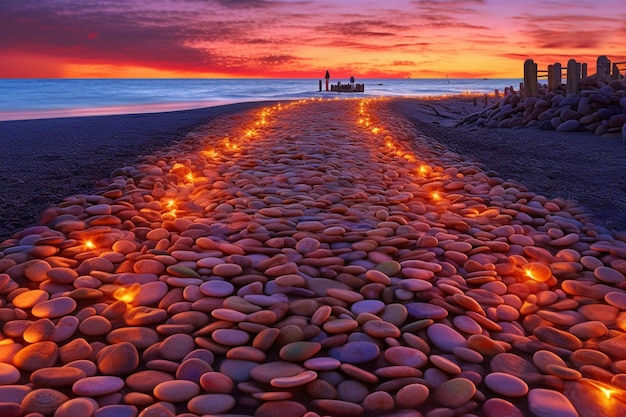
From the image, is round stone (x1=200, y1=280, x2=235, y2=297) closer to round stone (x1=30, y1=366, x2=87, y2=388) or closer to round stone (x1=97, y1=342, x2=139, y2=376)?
round stone (x1=97, y1=342, x2=139, y2=376)

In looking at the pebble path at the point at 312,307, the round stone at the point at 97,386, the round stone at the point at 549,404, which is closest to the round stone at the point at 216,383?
the pebble path at the point at 312,307

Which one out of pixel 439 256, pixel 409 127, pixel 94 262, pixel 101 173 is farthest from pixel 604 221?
pixel 409 127

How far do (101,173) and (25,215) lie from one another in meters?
1.39

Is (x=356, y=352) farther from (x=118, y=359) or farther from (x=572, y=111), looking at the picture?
(x=572, y=111)

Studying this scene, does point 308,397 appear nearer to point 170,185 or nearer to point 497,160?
point 170,185

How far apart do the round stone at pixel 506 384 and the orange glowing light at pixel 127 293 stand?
1467mm

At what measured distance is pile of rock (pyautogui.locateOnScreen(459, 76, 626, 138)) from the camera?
757 cm

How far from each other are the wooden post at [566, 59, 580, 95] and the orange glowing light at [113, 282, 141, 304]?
9.42m

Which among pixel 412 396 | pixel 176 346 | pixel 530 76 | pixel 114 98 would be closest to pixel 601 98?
pixel 530 76

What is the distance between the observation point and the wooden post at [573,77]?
30.0ft

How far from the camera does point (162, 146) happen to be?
250 inches

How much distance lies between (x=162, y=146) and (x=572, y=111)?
257 inches

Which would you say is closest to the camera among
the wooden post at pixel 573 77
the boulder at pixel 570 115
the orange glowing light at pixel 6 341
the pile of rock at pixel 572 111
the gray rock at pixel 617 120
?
the orange glowing light at pixel 6 341

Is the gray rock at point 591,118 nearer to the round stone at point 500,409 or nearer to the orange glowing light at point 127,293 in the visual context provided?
the round stone at point 500,409
